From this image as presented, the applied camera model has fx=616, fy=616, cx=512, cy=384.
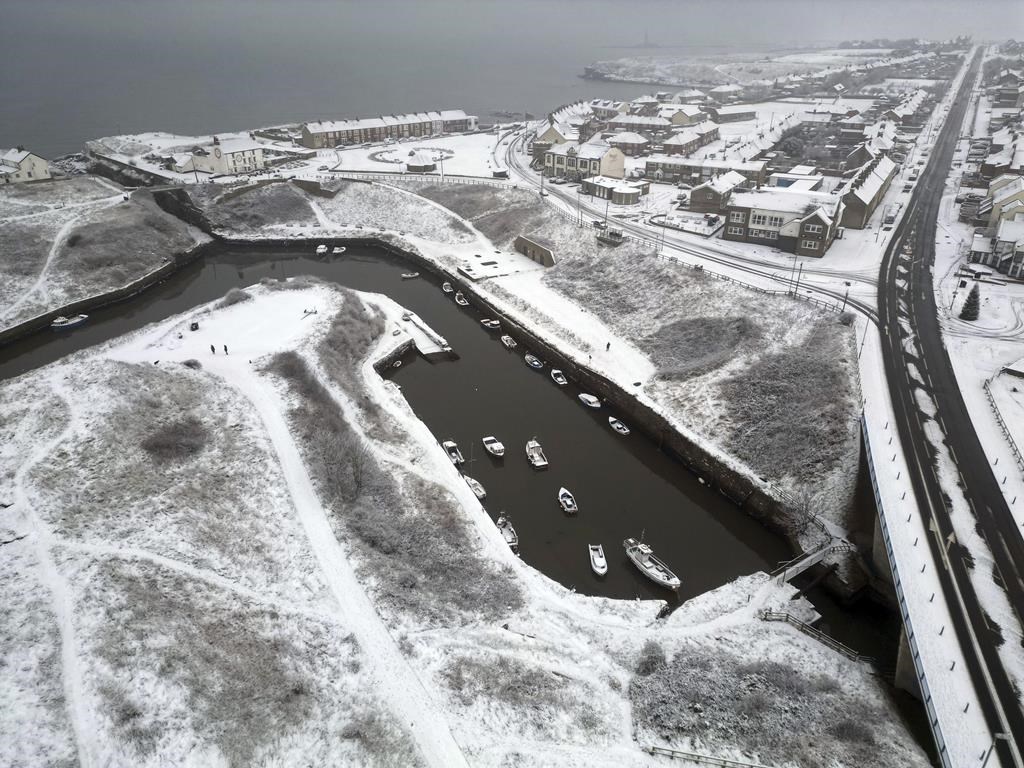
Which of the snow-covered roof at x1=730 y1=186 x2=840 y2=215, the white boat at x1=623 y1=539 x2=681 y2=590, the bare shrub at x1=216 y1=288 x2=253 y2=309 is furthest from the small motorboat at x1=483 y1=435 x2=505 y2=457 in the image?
the snow-covered roof at x1=730 y1=186 x2=840 y2=215

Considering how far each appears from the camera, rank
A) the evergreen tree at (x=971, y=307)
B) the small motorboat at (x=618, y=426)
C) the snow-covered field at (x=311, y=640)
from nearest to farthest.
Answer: the snow-covered field at (x=311, y=640), the small motorboat at (x=618, y=426), the evergreen tree at (x=971, y=307)

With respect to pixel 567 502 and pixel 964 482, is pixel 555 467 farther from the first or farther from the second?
pixel 964 482

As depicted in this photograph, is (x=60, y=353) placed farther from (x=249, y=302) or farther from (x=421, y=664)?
(x=421, y=664)

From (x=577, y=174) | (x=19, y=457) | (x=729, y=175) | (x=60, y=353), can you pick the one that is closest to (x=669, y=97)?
(x=577, y=174)

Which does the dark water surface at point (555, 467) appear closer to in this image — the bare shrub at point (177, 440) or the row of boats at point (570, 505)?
the row of boats at point (570, 505)

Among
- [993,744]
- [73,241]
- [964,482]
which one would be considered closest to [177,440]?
[993,744]

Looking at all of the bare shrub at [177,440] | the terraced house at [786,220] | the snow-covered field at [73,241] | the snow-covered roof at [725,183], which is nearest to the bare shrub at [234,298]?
the snow-covered field at [73,241]
